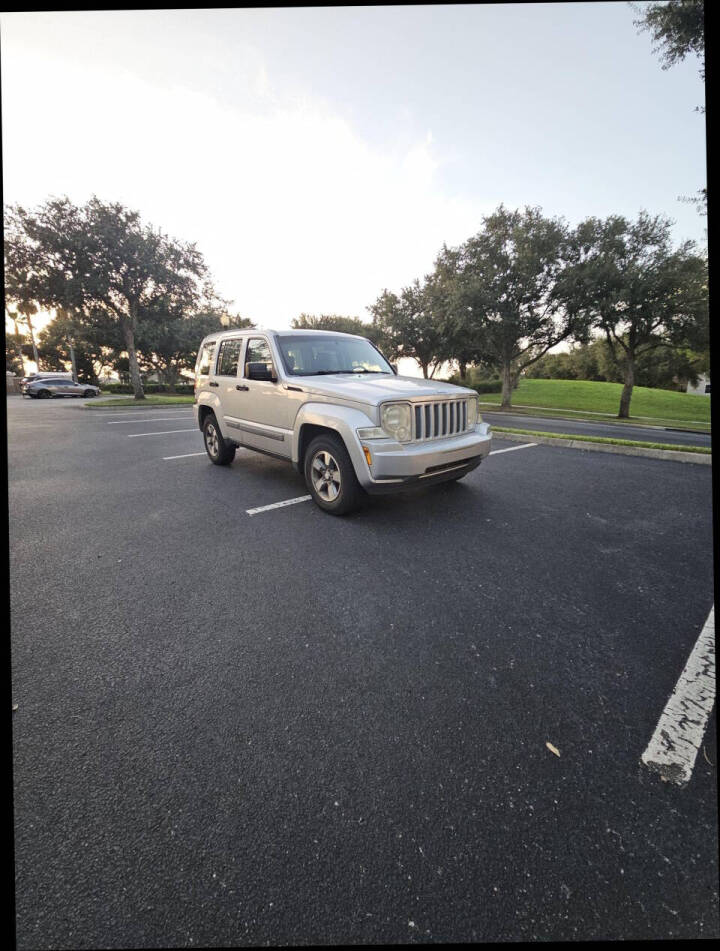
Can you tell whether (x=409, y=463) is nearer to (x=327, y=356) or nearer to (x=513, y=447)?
(x=327, y=356)

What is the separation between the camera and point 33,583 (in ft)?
11.5

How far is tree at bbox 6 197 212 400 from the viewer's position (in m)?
20.8

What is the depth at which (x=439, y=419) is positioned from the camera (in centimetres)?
478

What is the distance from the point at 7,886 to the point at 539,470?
23.5 ft

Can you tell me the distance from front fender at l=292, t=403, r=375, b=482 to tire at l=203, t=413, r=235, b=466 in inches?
104

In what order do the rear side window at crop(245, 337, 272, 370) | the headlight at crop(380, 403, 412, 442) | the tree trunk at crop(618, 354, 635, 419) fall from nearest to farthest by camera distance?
the headlight at crop(380, 403, 412, 442) → the rear side window at crop(245, 337, 272, 370) → the tree trunk at crop(618, 354, 635, 419)

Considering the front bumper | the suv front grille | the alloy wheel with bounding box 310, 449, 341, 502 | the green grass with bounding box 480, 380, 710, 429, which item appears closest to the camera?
the front bumper

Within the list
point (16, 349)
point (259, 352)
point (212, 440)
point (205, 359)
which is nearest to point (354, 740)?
point (259, 352)

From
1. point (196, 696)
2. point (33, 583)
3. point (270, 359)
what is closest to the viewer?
point (196, 696)

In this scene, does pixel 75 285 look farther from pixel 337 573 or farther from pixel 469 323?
pixel 337 573

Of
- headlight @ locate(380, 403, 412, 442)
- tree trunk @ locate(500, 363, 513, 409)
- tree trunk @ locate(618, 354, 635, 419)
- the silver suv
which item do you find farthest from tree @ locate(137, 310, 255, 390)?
headlight @ locate(380, 403, 412, 442)

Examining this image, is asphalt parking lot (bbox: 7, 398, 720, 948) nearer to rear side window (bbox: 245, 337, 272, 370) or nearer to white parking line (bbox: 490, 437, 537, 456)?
rear side window (bbox: 245, 337, 272, 370)

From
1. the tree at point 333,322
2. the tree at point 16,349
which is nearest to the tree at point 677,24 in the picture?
the tree at point 333,322

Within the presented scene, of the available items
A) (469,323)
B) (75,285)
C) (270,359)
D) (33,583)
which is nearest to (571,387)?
(469,323)
